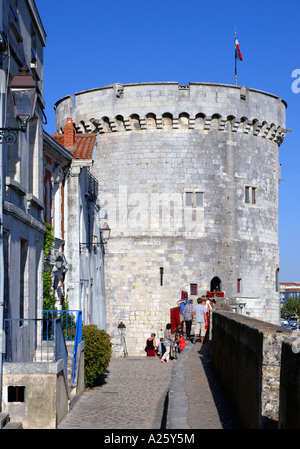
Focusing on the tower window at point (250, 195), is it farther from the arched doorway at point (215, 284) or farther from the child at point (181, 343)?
the child at point (181, 343)

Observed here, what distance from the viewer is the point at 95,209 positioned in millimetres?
26469

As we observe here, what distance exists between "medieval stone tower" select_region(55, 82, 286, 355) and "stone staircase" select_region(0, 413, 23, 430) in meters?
17.7

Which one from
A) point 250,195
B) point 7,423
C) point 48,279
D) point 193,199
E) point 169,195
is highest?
point 250,195

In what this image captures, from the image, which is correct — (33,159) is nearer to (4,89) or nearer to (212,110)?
(4,89)

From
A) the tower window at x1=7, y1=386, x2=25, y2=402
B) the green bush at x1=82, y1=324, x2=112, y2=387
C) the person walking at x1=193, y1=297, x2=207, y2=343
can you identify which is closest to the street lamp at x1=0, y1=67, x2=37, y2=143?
the tower window at x1=7, y1=386, x2=25, y2=402

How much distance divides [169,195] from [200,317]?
31.7 feet

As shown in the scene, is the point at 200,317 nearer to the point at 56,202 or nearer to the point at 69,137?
the point at 56,202

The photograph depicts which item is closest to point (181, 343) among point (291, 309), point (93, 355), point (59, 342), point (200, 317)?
point (200, 317)

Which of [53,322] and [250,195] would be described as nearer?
[53,322]

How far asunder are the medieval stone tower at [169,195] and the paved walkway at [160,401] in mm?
7827

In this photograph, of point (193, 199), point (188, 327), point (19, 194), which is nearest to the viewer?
point (19, 194)

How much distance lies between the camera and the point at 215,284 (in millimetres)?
29656

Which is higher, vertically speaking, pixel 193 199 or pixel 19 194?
pixel 193 199

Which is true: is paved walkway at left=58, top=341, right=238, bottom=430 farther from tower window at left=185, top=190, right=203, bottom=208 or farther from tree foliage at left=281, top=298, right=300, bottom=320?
tree foliage at left=281, top=298, right=300, bottom=320
